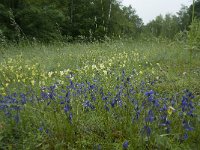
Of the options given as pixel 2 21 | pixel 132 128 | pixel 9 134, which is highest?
pixel 2 21

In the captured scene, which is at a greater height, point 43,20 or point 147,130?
point 43,20

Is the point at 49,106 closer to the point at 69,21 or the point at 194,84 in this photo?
the point at 194,84

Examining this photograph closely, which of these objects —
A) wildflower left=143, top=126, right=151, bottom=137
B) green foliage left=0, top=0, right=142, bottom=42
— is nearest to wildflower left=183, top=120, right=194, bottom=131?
wildflower left=143, top=126, right=151, bottom=137

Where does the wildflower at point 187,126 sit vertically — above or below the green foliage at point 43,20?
below

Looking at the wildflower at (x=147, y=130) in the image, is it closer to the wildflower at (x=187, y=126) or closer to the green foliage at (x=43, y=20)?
the wildflower at (x=187, y=126)

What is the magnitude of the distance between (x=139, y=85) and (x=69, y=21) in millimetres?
19874

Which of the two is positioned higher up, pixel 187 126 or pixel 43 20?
pixel 43 20

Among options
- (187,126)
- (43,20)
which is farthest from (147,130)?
(43,20)

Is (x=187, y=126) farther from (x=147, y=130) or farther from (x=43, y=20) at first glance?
(x=43, y=20)

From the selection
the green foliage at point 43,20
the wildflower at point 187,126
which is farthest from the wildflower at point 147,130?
the green foliage at point 43,20

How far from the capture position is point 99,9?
22516 millimetres

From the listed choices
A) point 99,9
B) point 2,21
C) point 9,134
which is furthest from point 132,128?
point 99,9

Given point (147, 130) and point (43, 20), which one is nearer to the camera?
point (147, 130)

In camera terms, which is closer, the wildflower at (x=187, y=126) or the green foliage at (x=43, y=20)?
the wildflower at (x=187, y=126)
